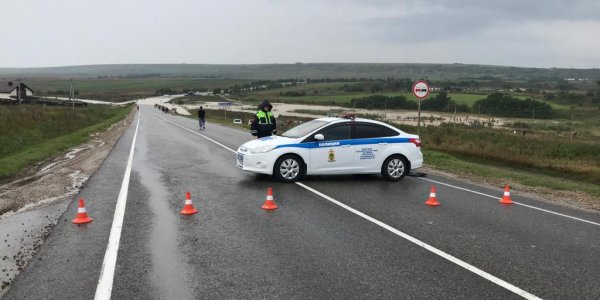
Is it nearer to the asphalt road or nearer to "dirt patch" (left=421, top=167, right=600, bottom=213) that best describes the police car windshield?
the asphalt road

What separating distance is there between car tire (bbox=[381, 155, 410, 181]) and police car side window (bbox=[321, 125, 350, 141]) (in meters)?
1.21

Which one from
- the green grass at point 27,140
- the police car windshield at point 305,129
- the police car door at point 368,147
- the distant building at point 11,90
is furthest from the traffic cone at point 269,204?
the distant building at point 11,90

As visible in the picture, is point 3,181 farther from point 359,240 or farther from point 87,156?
point 359,240

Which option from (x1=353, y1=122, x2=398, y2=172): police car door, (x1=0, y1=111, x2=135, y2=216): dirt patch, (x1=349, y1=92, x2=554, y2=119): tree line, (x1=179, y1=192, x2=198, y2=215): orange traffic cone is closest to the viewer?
(x1=179, y1=192, x2=198, y2=215): orange traffic cone

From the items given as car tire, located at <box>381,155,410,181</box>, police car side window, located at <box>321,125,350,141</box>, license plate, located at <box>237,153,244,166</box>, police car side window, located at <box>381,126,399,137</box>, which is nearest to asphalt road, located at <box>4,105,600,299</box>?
license plate, located at <box>237,153,244,166</box>

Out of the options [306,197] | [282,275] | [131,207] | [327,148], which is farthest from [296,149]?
[282,275]

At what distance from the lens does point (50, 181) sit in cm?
1216

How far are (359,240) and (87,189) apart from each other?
6489mm

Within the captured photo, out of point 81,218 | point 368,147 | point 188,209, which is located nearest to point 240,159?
point 368,147

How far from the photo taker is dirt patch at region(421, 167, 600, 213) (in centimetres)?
1105

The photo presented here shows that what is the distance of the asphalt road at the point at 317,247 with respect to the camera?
5402 millimetres

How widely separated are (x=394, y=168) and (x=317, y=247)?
6.51 m

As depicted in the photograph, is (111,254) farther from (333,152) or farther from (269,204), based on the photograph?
(333,152)

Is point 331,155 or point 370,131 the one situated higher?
point 370,131
